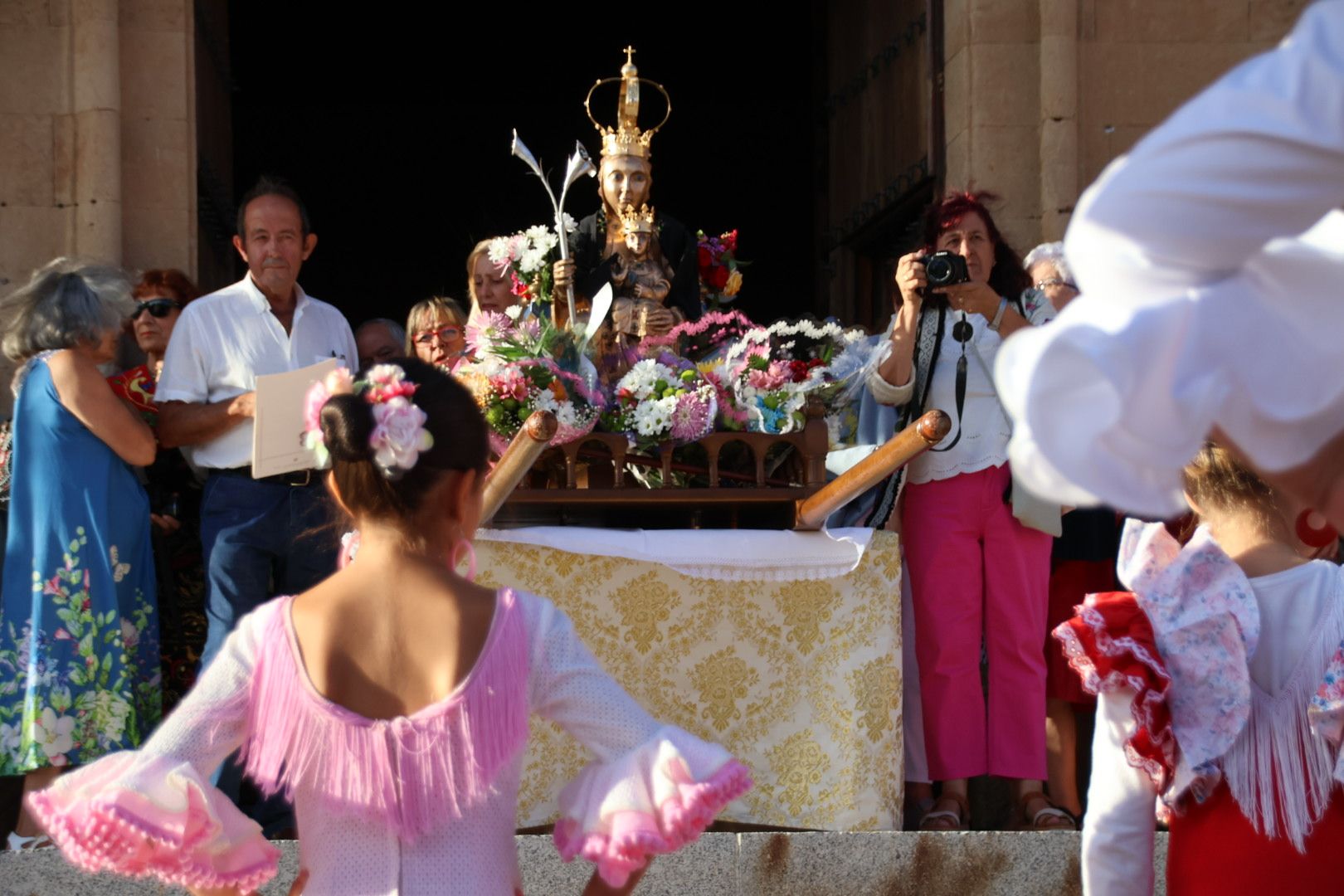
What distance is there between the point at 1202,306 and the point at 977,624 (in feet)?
11.7

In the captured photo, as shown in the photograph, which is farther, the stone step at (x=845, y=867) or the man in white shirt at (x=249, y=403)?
the man in white shirt at (x=249, y=403)

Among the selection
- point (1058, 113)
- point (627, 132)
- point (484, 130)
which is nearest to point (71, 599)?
point (627, 132)

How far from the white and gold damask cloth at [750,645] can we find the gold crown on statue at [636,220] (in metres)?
1.24

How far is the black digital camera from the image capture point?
4961 mm

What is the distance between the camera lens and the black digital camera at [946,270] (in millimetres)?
4961

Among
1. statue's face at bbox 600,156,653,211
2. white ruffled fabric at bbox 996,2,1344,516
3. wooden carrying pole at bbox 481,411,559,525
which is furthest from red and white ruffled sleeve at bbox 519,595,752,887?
statue's face at bbox 600,156,653,211

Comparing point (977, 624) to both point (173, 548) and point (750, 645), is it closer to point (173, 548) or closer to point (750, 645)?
point (750, 645)

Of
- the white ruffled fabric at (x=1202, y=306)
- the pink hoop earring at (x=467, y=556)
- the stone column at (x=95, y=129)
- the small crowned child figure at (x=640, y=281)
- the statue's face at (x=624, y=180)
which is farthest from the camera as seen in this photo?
the stone column at (x=95, y=129)

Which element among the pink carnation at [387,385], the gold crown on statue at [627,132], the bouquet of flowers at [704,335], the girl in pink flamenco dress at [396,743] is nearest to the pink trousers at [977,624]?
the bouquet of flowers at [704,335]

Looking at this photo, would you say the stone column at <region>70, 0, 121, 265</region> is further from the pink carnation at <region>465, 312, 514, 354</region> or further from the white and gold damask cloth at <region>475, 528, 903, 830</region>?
the white and gold damask cloth at <region>475, 528, 903, 830</region>

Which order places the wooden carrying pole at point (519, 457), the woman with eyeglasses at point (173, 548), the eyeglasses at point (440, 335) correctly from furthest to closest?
the eyeglasses at point (440, 335) < the woman with eyeglasses at point (173, 548) < the wooden carrying pole at point (519, 457)

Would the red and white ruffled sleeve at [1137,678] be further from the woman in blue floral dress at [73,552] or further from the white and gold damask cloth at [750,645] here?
the woman in blue floral dress at [73,552]

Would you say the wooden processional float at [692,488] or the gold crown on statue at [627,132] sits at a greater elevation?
the gold crown on statue at [627,132]

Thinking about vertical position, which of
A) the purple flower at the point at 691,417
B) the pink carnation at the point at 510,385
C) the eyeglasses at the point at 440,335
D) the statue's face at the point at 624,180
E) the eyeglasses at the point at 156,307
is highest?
the statue's face at the point at 624,180
